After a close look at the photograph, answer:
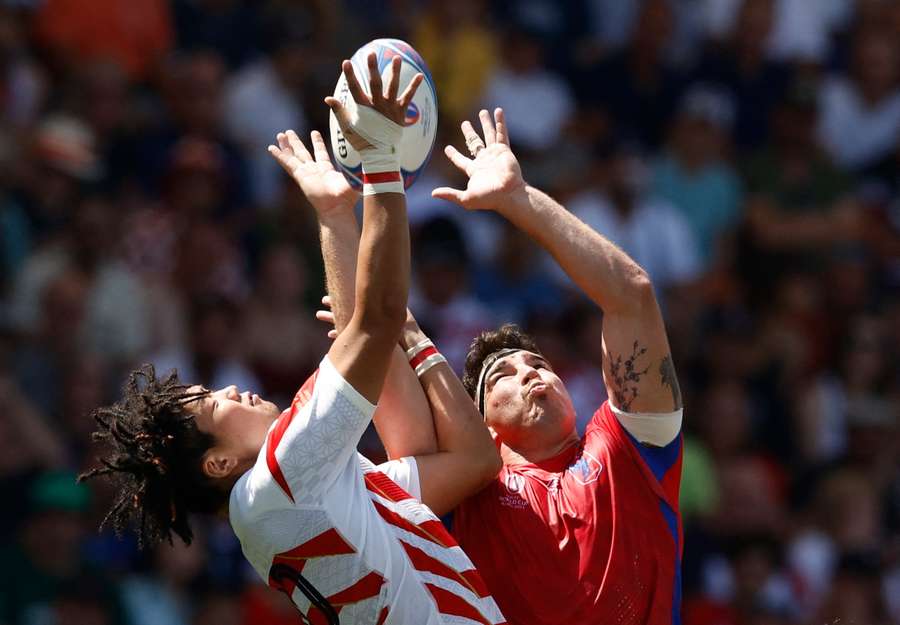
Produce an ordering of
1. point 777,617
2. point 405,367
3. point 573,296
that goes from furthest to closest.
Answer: point 573,296
point 777,617
point 405,367

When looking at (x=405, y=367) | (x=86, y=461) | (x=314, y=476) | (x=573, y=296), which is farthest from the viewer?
(x=573, y=296)

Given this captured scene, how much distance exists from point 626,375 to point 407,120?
113 cm

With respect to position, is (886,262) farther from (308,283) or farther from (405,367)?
(405,367)

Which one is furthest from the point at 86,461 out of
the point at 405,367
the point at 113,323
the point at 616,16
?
the point at 616,16

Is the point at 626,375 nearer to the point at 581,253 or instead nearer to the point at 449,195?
the point at 581,253

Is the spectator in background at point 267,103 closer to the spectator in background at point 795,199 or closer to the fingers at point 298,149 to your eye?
the spectator in background at point 795,199

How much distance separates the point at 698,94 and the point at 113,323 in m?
4.88

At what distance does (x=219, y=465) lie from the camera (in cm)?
500

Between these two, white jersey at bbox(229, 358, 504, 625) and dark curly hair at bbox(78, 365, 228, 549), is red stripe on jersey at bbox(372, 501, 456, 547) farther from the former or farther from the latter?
dark curly hair at bbox(78, 365, 228, 549)

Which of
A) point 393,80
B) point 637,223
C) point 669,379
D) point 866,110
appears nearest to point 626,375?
point 669,379

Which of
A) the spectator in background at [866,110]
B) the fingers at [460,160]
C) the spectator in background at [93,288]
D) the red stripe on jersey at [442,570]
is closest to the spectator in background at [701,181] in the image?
the spectator in background at [866,110]

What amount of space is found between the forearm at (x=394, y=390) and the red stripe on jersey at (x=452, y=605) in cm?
66

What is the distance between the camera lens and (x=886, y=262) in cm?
1216

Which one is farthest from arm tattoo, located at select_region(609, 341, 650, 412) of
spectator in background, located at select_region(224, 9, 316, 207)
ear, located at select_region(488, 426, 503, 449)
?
spectator in background, located at select_region(224, 9, 316, 207)
